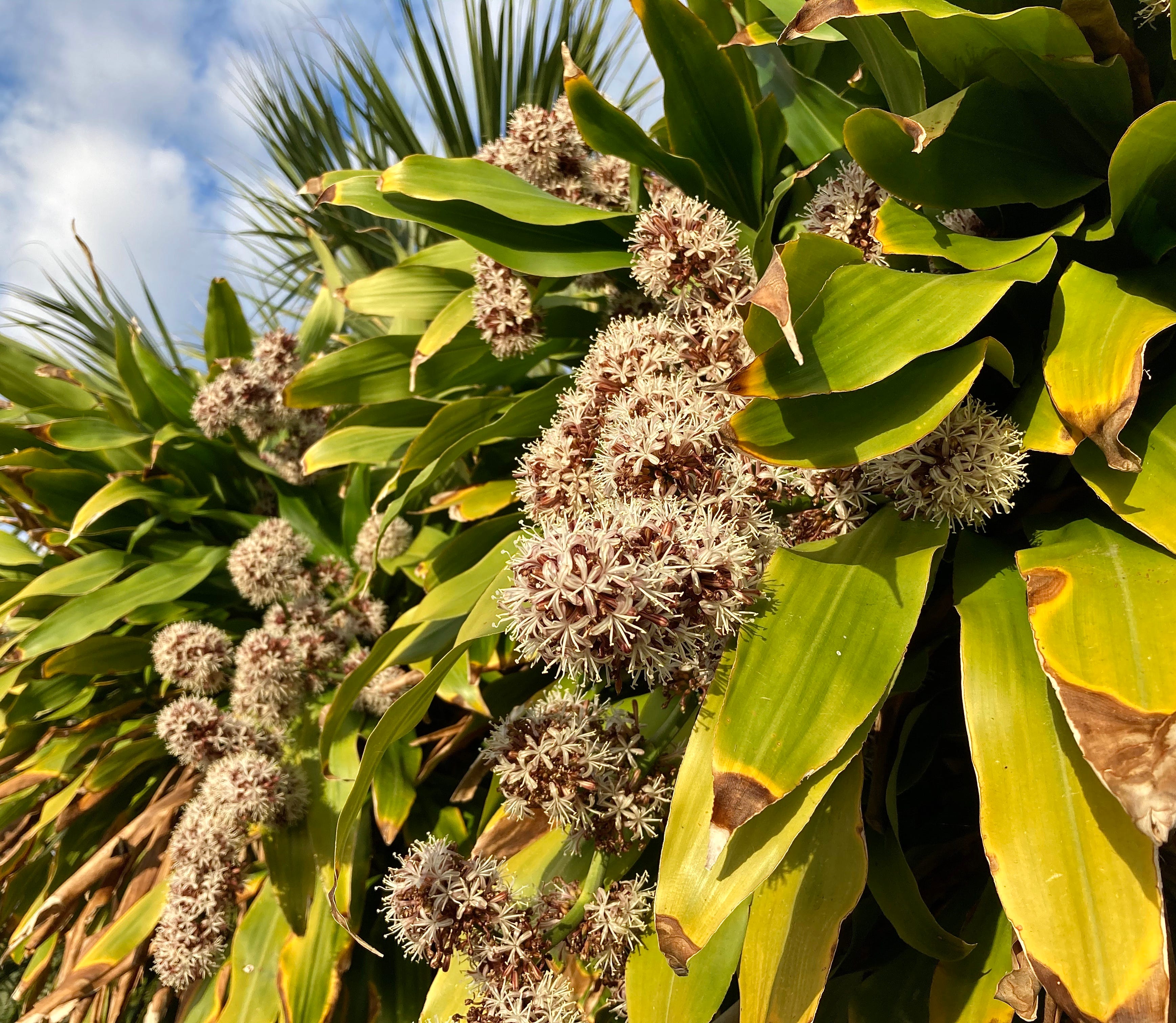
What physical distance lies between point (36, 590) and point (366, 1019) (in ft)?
3.91

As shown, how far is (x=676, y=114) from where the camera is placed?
41.3 inches

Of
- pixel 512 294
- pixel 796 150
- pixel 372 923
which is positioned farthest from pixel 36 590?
pixel 796 150

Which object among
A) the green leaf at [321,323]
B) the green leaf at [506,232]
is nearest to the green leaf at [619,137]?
the green leaf at [506,232]

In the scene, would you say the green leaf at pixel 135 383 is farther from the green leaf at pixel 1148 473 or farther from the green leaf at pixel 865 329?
the green leaf at pixel 1148 473

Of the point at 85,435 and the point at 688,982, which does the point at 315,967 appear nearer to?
the point at 688,982

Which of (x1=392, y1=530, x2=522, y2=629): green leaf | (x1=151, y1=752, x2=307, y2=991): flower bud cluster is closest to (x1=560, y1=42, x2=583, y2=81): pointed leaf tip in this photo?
(x1=392, y1=530, x2=522, y2=629): green leaf

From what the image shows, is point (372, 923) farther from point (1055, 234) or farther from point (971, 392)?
point (1055, 234)

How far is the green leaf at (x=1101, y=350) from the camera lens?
56 cm

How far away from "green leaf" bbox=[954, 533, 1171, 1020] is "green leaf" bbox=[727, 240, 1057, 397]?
23 cm

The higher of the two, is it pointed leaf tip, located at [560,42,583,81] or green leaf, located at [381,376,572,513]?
pointed leaf tip, located at [560,42,583,81]

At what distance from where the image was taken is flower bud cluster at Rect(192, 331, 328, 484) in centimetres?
169

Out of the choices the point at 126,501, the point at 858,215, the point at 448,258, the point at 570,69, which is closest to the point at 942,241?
the point at 858,215

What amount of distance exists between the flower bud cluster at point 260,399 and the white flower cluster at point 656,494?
103 centimetres

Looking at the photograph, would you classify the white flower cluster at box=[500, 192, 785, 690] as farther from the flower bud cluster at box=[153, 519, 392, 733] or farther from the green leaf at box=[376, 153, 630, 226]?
the flower bud cluster at box=[153, 519, 392, 733]
